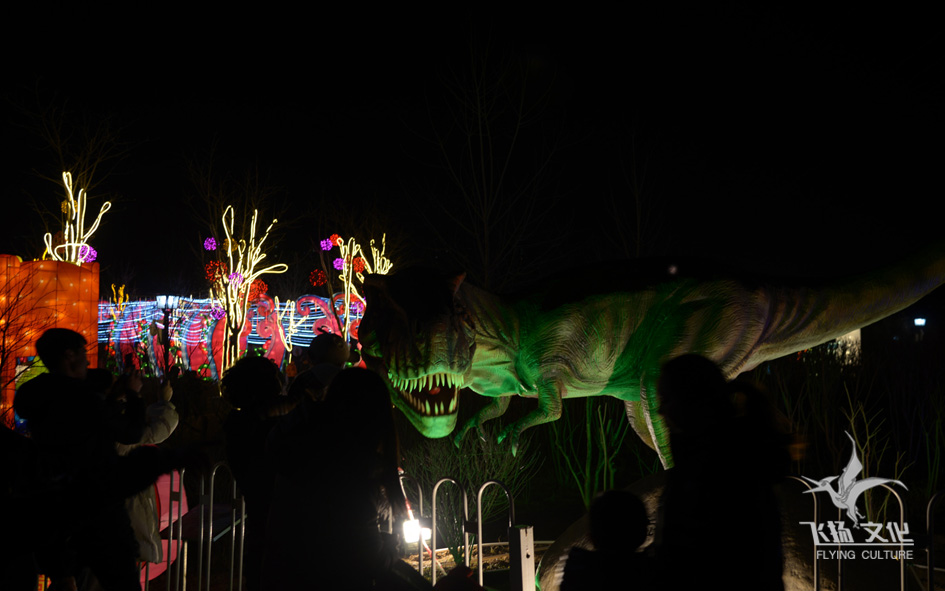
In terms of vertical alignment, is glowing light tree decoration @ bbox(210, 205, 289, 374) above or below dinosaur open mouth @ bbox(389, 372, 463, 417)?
above

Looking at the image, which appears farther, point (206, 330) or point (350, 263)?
point (206, 330)

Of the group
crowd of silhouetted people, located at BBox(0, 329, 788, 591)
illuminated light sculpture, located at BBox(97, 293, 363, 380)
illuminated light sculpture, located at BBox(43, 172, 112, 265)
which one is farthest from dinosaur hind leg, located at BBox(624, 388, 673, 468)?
illuminated light sculpture, located at BBox(97, 293, 363, 380)

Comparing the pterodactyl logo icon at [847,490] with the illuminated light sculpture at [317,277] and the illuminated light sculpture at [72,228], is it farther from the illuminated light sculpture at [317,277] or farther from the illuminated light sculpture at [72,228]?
the illuminated light sculpture at [317,277]

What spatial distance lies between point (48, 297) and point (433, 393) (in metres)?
6.07

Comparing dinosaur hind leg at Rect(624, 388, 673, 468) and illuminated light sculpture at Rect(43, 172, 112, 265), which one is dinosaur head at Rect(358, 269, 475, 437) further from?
illuminated light sculpture at Rect(43, 172, 112, 265)

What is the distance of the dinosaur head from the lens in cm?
376

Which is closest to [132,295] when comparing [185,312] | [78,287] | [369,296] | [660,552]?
[185,312]

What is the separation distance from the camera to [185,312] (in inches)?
841

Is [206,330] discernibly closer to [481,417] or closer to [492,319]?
[481,417]

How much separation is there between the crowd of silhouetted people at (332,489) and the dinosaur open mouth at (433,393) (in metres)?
0.68

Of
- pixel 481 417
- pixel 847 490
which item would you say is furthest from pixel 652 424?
pixel 847 490

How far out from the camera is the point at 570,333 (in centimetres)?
406

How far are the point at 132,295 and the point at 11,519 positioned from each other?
3387 cm

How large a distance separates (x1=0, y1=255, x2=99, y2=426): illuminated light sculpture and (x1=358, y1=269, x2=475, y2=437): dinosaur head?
4.88 meters
